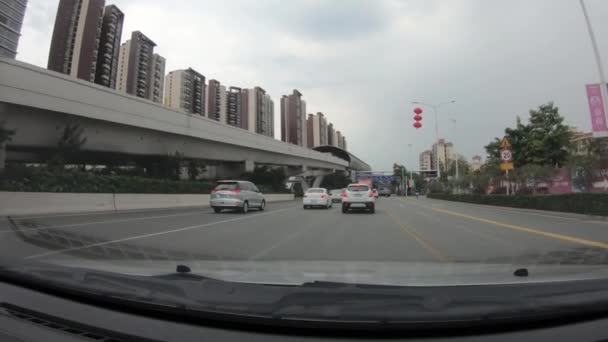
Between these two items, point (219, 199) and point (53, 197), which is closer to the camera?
point (53, 197)

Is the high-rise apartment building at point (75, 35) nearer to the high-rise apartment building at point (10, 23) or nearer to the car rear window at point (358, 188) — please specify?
the high-rise apartment building at point (10, 23)

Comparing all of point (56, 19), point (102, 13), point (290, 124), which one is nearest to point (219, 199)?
point (56, 19)

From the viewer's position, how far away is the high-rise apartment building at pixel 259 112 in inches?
2596

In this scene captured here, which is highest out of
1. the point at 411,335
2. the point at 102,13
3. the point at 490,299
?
the point at 102,13

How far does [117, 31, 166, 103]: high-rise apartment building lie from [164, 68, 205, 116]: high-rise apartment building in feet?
25.4

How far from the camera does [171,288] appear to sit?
2111 mm

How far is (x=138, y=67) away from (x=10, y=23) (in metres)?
27.8

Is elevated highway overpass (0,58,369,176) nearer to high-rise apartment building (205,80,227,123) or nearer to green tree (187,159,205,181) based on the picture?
green tree (187,159,205,181)

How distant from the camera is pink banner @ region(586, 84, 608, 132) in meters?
18.5

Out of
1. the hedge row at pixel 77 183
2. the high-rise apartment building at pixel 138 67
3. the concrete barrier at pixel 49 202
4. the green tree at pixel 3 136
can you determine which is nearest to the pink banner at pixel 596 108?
the hedge row at pixel 77 183

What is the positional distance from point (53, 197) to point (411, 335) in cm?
1887

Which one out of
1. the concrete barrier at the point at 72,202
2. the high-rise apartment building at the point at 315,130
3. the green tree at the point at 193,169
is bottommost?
the concrete barrier at the point at 72,202

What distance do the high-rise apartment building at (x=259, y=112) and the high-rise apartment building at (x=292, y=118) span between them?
6.43 metres

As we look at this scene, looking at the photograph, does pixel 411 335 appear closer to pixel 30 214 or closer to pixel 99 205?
pixel 30 214
